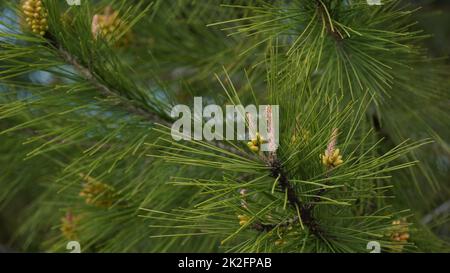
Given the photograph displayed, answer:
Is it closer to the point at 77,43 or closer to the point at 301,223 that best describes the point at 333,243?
the point at 301,223

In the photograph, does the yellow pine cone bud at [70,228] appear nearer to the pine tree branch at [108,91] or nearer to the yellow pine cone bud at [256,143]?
the pine tree branch at [108,91]

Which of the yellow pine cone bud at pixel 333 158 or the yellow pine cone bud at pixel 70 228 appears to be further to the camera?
the yellow pine cone bud at pixel 70 228

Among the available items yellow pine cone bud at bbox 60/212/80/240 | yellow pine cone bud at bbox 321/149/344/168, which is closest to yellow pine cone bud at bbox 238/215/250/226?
yellow pine cone bud at bbox 321/149/344/168

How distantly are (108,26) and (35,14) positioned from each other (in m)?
0.29

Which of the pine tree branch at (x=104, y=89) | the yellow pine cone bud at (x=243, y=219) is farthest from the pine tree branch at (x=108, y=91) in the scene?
the yellow pine cone bud at (x=243, y=219)

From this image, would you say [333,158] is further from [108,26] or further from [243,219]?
[108,26]

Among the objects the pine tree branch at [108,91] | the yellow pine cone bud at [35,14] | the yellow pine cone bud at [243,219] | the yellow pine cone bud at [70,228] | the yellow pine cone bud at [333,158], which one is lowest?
the yellow pine cone bud at [243,219]

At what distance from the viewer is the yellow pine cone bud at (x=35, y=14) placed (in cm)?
129

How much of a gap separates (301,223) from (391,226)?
0.83ft

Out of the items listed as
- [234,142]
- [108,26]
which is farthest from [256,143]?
[108,26]

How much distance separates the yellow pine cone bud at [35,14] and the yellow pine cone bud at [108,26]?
115 mm

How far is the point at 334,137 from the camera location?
3.66 feet

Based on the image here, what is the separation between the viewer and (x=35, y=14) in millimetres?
A: 1283

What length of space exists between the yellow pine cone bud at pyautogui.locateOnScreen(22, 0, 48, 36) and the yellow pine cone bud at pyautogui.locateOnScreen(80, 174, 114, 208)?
40cm
